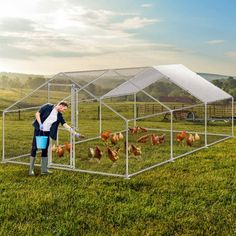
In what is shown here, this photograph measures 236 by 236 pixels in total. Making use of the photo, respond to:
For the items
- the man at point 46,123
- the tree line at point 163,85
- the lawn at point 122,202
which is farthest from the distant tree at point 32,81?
the man at point 46,123

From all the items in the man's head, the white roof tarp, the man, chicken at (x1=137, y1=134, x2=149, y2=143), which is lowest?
chicken at (x1=137, y1=134, x2=149, y2=143)

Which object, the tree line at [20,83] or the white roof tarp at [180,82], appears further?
the tree line at [20,83]

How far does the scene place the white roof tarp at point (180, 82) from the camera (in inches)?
662

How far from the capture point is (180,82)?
1692 centimetres

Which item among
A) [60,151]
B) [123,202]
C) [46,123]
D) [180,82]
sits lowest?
[123,202]

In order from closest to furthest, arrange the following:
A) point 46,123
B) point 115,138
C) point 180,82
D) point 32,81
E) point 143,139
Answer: point 46,123, point 115,138, point 143,139, point 180,82, point 32,81

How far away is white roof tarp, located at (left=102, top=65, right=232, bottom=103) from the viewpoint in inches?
662

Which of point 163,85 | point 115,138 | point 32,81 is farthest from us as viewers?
point 32,81

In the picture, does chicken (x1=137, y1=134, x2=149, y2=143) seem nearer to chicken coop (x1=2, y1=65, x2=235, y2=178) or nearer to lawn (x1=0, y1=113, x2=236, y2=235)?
chicken coop (x1=2, y1=65, x2=235, y2=178)

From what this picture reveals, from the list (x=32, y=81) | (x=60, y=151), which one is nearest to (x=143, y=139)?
(x=60, y=151)

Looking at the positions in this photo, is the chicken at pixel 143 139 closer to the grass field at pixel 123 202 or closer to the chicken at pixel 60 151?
the grass field at pixel 123 202

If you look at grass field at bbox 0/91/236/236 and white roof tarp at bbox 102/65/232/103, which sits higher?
white roof tarp at bbox 102/65/232/103

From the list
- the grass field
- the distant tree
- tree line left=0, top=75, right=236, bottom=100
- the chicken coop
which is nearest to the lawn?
the grass field

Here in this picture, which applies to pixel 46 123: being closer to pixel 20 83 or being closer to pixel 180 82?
pixel 180 82
